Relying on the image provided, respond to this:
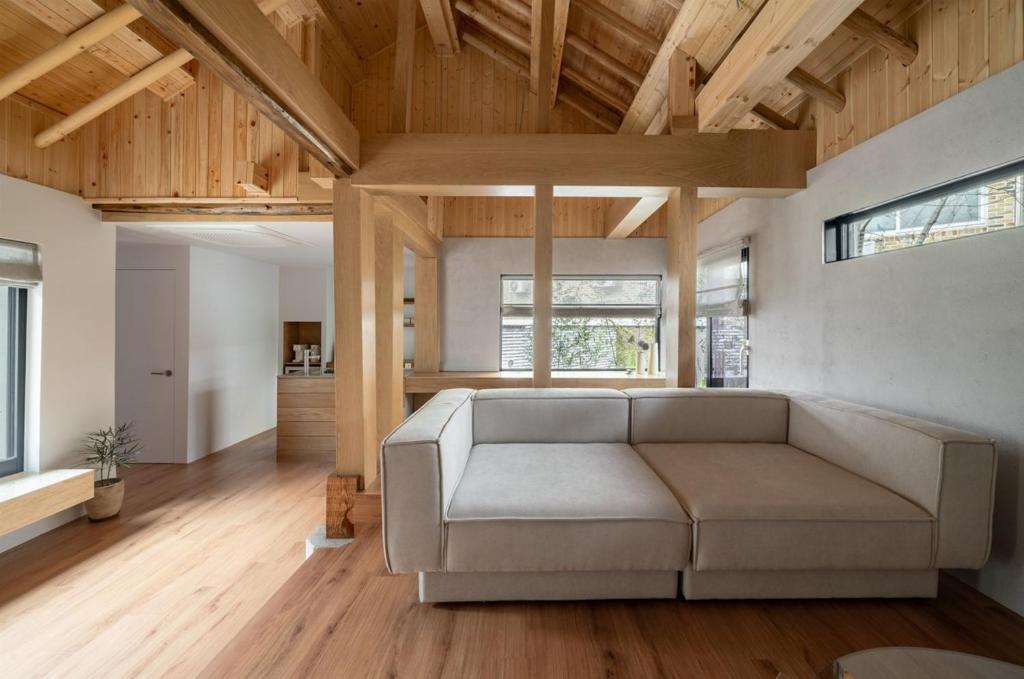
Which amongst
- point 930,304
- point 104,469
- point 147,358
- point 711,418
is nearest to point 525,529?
point 711,418

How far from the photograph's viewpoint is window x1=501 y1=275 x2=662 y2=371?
4.87 m

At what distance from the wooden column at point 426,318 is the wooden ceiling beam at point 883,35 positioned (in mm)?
3724

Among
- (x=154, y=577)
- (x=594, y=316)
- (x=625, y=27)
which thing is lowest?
(x=154, y=577)

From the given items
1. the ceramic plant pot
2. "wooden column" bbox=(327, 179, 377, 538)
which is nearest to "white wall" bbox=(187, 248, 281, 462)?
the ceramic plant pot

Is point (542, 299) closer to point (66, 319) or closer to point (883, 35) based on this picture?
point (883, 35)

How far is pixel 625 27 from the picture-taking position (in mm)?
2844

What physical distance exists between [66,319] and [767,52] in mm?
4634

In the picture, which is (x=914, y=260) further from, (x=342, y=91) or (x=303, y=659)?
(x=342, y=91)

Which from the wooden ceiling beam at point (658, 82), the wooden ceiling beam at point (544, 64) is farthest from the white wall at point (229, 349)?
the wooden ceiling beam at point (658, 82)

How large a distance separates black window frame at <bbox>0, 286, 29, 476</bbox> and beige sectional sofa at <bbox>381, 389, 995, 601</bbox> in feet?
10.5

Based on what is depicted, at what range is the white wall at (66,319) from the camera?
2.92 meters

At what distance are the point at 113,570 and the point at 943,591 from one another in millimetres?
4171

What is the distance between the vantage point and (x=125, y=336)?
4551mm

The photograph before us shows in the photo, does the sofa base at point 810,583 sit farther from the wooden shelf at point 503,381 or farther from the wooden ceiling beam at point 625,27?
the wooden ceiling beam at point 625,27
